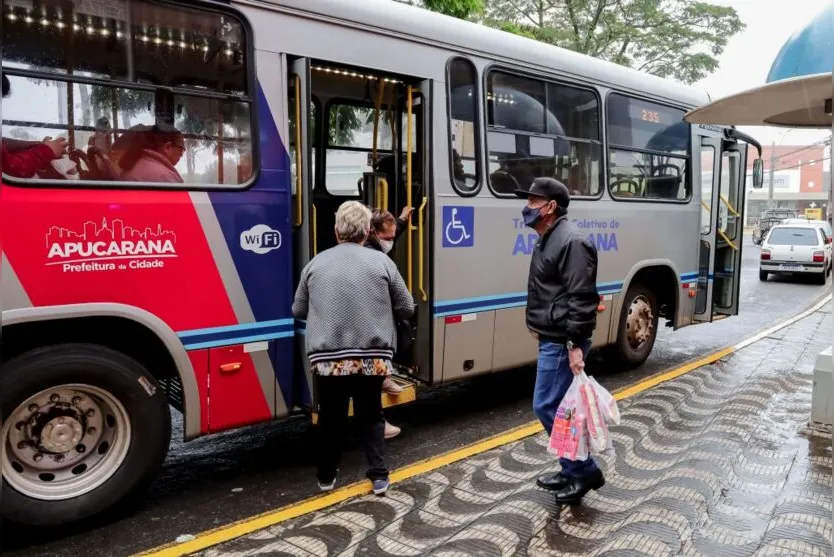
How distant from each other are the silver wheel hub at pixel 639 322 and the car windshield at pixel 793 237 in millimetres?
14051

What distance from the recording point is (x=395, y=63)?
4641mm

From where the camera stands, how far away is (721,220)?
808 centimetres

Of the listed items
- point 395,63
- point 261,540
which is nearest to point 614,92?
point 395,63

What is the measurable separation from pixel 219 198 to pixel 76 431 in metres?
1.46

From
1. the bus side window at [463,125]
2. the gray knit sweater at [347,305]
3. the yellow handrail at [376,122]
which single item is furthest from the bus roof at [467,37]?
the gray knit sweater at [347,305]

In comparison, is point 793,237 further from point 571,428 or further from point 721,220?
point 571,428

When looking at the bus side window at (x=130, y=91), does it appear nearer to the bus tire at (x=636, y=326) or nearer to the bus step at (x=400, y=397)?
the bus step at (x=400, y=397)

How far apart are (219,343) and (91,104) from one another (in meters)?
1.45

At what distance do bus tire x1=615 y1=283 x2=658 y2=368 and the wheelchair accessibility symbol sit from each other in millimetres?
2427

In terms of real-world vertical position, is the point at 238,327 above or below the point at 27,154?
below

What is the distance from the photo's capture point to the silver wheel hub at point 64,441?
332 centimetres

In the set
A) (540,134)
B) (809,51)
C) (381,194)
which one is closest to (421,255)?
(381,194)

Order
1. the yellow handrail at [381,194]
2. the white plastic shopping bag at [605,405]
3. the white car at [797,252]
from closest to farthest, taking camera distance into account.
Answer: the white plastic shopping bag at [605,405] < the yellow handrail at [381,194] < the white car at [797,252]

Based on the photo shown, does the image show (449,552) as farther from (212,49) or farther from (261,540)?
(212,49)
